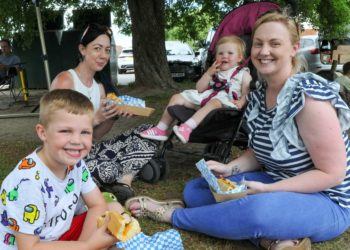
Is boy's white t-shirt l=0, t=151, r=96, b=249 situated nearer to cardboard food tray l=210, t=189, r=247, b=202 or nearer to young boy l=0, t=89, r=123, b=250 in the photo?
young boy l=0, t=89, r=123, b=250

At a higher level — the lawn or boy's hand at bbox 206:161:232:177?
boy's hand at bbox 206:161:232:177

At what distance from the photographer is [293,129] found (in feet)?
7.50

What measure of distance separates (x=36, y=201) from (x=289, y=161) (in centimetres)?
136

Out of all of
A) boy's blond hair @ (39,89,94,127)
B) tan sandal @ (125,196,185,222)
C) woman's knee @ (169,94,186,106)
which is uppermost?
boy's blond hair @ (39,89,94,127)

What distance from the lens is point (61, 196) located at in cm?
195

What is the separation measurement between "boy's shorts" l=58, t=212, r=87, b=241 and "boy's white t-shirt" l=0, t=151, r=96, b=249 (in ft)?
0.11

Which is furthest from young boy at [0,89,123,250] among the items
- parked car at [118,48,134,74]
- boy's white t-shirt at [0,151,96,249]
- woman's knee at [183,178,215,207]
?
parked car at [118,48,134,74]

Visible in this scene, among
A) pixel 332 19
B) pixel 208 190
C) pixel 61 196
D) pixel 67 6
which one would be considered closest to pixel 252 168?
pixel 208 190

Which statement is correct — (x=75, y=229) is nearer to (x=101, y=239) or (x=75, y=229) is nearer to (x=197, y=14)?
(x=101, y=239)

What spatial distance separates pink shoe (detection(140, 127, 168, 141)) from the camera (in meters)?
3.66

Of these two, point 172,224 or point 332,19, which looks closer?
point 172,224

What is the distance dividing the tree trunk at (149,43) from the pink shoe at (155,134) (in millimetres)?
6161

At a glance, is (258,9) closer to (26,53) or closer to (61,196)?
(61,196)

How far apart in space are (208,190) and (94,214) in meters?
0.91
